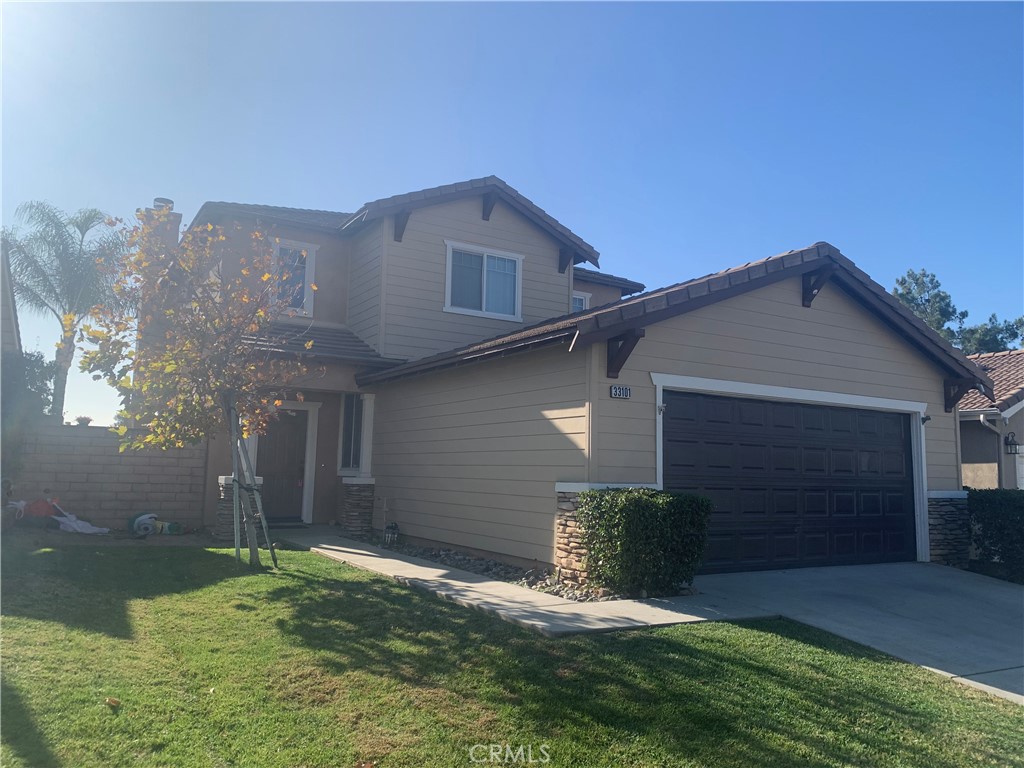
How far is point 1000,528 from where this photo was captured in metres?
12.5

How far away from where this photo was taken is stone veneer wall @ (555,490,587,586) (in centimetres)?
932

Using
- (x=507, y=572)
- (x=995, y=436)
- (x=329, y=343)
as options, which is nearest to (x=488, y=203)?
(x=329, y=343)

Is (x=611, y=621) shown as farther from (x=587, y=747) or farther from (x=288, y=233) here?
(x=288, y=233)

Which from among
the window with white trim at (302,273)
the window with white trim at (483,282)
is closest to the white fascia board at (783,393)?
the window with white trim at (483,282)

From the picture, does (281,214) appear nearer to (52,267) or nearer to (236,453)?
(236,453)

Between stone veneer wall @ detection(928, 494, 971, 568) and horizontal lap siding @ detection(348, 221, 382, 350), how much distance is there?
33.6 feet

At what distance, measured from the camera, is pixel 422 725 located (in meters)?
5.11

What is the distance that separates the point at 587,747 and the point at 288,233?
44.1ft

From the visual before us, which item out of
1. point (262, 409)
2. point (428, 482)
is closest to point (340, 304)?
point (428, 482)

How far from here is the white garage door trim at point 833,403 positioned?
33.7 feet

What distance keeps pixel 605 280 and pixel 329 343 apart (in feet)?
27.8

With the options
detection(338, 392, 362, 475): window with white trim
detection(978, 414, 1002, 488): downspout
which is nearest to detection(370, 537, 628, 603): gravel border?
detection(338, 392, 362, 475): window with white trim

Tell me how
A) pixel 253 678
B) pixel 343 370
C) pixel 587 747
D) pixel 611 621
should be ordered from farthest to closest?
pixel 343 370 → pixel 611 621 → pixel 253 678 → pixel 587 747

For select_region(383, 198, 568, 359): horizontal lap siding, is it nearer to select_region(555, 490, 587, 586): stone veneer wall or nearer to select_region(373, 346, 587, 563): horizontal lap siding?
select_region(373, 346, 587, 563): horizontal lap siding
